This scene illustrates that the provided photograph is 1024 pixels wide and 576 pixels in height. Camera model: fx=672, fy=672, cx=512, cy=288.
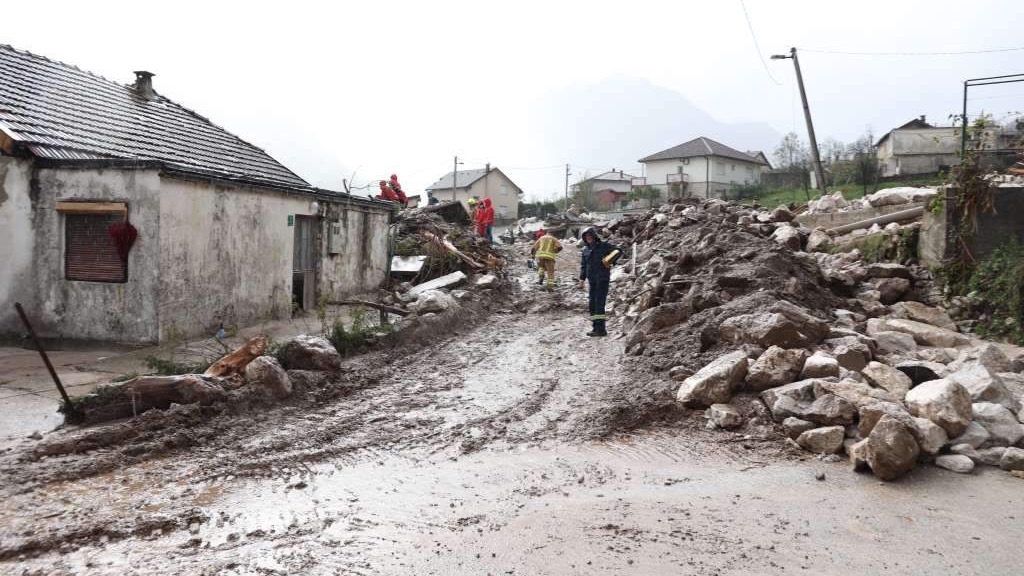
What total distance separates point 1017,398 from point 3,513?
26.8ft

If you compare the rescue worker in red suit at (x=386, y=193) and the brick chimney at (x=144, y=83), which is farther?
the rescue worker in red suit at (x=386, y=193)

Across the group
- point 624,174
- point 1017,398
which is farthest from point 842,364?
point 624,174

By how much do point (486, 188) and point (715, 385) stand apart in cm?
5440

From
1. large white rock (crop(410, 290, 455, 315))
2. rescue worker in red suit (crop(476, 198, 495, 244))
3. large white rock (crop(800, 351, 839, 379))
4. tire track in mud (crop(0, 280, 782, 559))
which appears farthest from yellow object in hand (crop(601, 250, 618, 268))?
rescue worker in red suit (crop(476, 198, 495, 244))

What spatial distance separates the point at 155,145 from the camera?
40.3 ft

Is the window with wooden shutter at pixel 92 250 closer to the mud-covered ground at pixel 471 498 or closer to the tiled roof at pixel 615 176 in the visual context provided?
the mud-covered ground at pixel 471 498

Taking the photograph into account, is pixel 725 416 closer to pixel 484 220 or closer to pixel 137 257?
pixel 137 257

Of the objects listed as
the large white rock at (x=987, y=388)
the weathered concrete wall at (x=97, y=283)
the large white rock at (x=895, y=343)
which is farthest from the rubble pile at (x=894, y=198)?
the weathered concrete wall at (x=97, y=283)

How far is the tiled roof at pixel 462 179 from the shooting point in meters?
59.7

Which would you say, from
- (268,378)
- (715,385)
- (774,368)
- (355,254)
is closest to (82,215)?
(268,378)

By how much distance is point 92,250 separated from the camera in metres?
9.89

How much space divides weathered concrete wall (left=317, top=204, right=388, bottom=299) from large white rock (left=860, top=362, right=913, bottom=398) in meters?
10.6

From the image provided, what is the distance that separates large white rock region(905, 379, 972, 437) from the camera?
17.8ft

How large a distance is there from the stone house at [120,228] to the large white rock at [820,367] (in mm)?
7907
